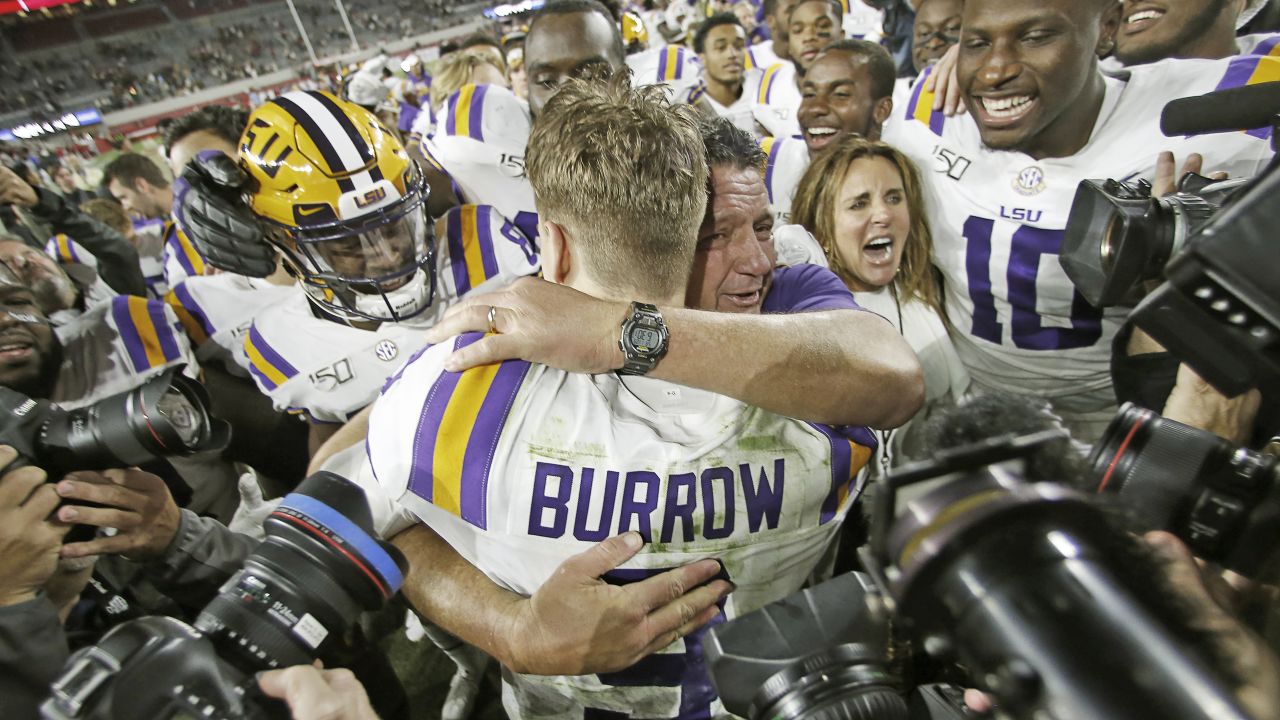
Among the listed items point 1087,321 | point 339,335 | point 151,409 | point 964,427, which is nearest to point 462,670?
point 339,335

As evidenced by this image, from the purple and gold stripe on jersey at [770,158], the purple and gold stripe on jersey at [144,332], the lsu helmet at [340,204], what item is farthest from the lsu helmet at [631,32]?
the purple and gold stripe on jersey at [144,332]

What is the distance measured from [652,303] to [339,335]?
147 cm

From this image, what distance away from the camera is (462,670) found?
2213 mm

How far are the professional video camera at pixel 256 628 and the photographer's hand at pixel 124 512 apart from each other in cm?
79

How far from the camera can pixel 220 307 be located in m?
2.72

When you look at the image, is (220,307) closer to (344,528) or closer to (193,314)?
(193,314)

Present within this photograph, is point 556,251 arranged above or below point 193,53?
below

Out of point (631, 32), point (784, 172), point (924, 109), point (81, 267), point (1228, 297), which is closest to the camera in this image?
point (1228, 297)

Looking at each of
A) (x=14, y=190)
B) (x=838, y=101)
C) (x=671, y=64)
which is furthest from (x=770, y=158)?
(x=14, y=190)

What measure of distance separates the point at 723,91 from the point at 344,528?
5.15 metres

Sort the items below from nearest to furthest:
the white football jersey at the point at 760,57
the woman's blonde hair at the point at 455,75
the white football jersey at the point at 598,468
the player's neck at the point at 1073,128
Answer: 1. the white football jersey at the point at 598,468
2. the player's neck at the point at 1073,128
3. the woman's blonde hair at the point at 455,75
4. the white football jersey at the point at 760,57

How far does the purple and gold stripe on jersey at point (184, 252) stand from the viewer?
138 inches

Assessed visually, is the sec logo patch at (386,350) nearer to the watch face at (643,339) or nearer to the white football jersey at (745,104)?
the watch face at (643,339)

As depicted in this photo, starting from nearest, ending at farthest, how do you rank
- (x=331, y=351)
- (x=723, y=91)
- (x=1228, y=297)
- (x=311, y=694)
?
(x=1228, y=297), (x=311, y=694), (x=331, y=351), (x=723, y=91)
